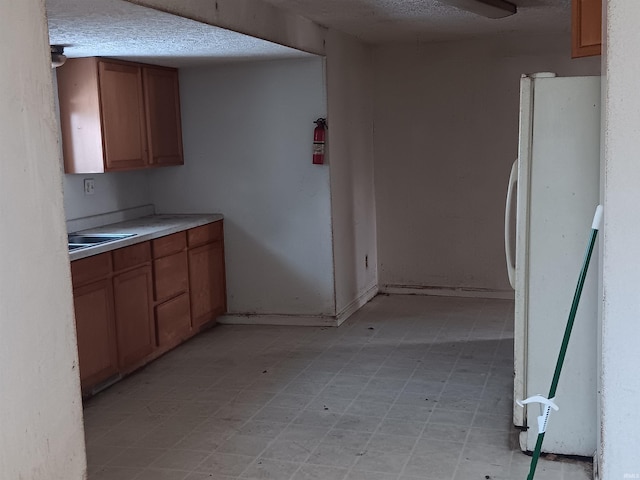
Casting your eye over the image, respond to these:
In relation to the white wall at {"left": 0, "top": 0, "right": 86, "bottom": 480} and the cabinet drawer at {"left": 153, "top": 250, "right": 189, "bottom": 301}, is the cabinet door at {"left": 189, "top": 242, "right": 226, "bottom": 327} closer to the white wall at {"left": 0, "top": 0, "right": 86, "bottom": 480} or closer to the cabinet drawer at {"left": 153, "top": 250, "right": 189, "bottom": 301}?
the cabinet drawer at {"left": 153, "top": 250, "right": 189, "bottom": 301}

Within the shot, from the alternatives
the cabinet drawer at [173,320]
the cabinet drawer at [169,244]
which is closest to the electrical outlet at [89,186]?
the cabinet drawer at [169,244]

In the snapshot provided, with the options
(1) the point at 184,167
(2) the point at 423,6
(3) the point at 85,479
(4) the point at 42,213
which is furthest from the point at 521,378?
(1) the point at 184,167

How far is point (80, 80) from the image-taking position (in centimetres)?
450

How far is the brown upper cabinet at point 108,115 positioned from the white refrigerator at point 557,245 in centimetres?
267

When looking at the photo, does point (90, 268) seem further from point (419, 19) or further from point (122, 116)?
point (419, 19)

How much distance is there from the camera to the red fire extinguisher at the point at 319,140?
5152 mm

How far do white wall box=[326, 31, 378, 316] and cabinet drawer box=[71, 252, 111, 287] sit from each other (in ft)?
5.99

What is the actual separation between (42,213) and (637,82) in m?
1.88

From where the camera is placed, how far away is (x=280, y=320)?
5.48 metres

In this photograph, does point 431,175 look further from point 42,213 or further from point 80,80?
point 42,213

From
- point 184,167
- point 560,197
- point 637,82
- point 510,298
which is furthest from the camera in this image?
point 510,298

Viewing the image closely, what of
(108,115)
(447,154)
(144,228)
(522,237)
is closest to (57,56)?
(108,115)

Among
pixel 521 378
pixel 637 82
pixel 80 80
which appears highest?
pixel 80 80

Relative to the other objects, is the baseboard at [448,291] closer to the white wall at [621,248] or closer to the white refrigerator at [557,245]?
the white refrigerator at [557,245]
